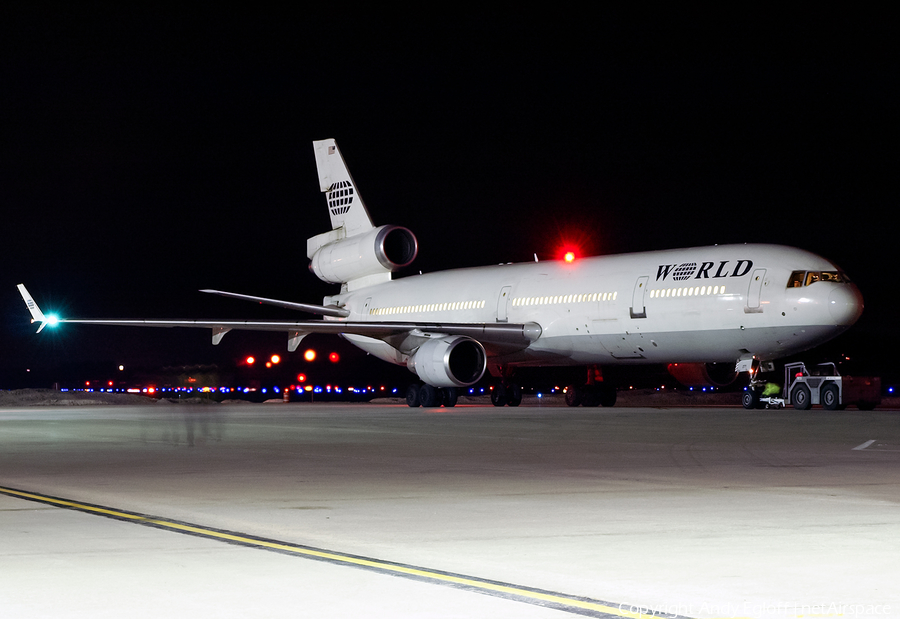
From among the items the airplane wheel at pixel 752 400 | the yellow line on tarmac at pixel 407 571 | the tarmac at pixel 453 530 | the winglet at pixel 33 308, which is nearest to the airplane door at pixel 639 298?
the airplane wheel at pixel 752 400

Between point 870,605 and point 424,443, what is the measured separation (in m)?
11.4

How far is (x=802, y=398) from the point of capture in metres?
27.8

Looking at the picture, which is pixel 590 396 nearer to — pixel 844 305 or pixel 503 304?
pixel 503 304

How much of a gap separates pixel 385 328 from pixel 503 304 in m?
3.59

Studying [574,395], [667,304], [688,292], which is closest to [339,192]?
[574,395]

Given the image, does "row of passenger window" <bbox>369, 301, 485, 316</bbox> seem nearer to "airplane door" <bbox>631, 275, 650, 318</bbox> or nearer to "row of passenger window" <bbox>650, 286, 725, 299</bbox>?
"airplane door" <bbox>631, 275, 650, 318</bbox>

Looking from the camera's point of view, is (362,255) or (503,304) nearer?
(503,304)

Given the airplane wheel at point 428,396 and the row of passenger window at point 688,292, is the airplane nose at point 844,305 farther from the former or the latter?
the airplane wheel at point 428,396

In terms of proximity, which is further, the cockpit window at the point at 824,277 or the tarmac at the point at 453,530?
the cockpit window at the point at 824,277

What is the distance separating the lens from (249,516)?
8.33 metres

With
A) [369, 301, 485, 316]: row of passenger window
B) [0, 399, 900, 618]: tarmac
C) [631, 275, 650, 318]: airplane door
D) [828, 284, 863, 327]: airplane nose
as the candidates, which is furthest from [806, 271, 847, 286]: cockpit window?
[369, 301, 485, 316]: row of passenger window

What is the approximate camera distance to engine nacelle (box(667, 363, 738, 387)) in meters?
31.1

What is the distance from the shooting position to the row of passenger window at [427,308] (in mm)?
33978

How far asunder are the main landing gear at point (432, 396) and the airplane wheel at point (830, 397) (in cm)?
1010
